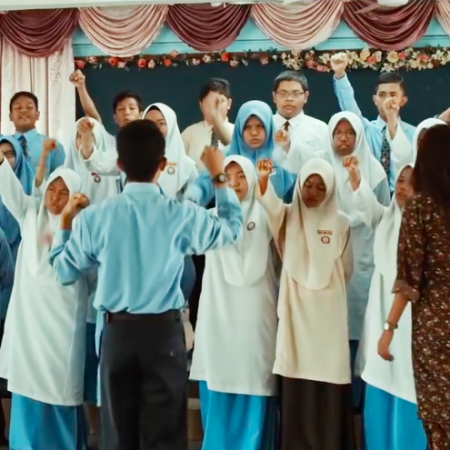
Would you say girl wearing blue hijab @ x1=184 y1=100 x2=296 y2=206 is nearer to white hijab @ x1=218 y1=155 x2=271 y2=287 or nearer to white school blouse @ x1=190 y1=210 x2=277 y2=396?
white hijab @ x1=218 y1=155 x2=271 y2=287

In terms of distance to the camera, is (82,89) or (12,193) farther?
(82,89)

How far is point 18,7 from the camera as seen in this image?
4.14 m

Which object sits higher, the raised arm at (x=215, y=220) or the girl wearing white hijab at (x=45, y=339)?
the raised arm at (x=215, y=220)

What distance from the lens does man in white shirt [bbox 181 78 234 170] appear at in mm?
3951

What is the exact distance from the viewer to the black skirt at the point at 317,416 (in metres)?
3.15

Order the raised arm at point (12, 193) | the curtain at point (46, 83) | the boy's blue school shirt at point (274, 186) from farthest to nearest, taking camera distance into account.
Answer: the curtain at point (46, 83) < the boy's blue school shirt at point (274, 186) < the raised arm at point (12, 193)

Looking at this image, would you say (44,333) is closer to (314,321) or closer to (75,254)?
(75,254)

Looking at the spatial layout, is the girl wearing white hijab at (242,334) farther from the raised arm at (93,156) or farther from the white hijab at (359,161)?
the raised arm at (93,156)

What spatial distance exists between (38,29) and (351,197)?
3.87 meters

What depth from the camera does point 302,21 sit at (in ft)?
19.6

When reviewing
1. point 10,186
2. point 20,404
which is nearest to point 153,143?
point 10,186

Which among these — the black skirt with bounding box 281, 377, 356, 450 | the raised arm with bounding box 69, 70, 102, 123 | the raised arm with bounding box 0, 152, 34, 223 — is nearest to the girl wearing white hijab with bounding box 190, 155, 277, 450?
the black skirt with bounding box 281, 377, 356, 450

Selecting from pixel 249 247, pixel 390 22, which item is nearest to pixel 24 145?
pixel 249 247

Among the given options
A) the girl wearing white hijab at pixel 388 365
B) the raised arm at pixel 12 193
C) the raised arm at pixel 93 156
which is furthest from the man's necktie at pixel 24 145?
the girl wearing white hijab at pixel 388 365
